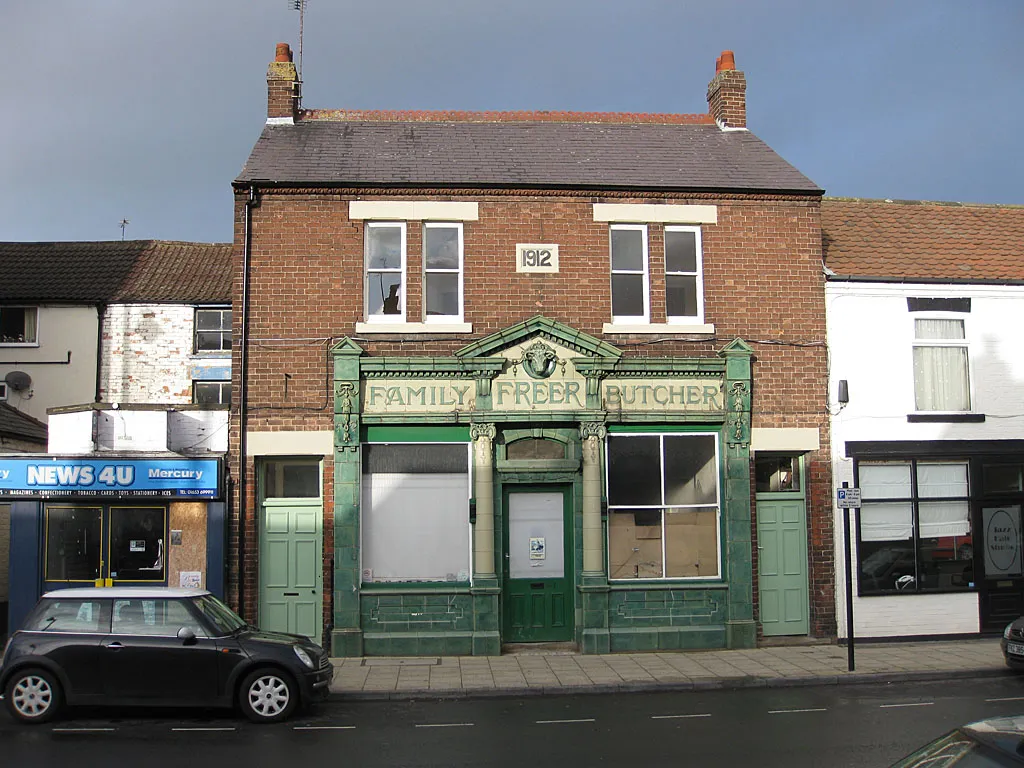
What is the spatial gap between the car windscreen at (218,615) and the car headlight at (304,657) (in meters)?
0.79

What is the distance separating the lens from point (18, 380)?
79.6 feet

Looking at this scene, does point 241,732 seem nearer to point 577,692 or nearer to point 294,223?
point 577,692

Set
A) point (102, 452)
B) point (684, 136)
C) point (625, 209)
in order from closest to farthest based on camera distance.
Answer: point (102, 452) → point (625, 209) → point (684, 136)

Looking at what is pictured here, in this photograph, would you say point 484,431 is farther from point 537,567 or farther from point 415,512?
point 537,567

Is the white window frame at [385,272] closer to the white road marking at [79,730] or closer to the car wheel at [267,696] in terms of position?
the car wheel at [267,696]

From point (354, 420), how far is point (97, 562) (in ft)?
15.2

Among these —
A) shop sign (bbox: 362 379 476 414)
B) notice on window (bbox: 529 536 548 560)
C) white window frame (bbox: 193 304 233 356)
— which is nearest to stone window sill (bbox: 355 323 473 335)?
shop sign (bbox: 362 379 476 414)

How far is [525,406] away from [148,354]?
14.0 m

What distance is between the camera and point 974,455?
16625 millimetres

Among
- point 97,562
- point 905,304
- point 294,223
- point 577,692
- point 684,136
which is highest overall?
point 684,136

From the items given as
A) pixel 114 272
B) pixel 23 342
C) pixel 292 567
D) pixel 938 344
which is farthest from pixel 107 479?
pixel 938 344

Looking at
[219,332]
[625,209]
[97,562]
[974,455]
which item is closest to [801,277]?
[625,209]

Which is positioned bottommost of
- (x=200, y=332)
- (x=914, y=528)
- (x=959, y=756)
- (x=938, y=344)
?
(x=959, y=756)

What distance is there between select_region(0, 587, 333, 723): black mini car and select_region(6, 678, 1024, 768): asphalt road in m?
0.29
